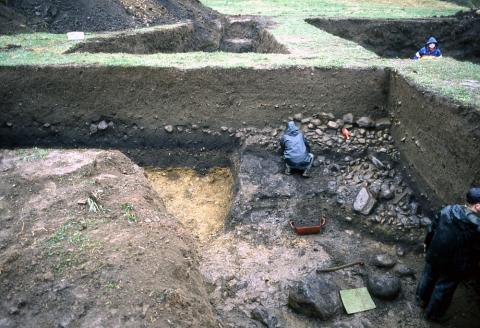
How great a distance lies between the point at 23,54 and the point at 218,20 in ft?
20.6

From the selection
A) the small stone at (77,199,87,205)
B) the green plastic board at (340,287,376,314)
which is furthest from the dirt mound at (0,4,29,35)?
the green plastic board at (340,287,376,314)

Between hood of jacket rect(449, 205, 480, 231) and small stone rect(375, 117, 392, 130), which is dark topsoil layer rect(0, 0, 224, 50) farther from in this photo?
hood of jacket rect(449, 205, 480, 231)

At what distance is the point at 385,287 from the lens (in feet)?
→ 13.2

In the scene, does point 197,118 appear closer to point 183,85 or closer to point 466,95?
point 183,85

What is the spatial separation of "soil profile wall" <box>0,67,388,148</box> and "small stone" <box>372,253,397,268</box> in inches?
103

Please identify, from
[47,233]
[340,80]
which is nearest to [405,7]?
[340,80]

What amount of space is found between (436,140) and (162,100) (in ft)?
13.5

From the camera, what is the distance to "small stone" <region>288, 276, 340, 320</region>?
3791mm

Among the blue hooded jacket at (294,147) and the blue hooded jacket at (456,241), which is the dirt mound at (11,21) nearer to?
the blue hooded jacket at (294,147)

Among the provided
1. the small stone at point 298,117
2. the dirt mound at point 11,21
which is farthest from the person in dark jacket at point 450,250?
the dirt mound at point 11,21

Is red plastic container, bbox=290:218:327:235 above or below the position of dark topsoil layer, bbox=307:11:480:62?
below

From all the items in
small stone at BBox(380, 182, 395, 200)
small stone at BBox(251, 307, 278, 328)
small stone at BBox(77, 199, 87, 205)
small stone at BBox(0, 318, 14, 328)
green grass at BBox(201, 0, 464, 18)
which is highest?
green grass at BBox(201, 0, 464, 18)

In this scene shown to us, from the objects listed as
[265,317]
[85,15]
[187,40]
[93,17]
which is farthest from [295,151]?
[85,15]

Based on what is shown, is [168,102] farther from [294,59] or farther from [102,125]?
[294,59]
